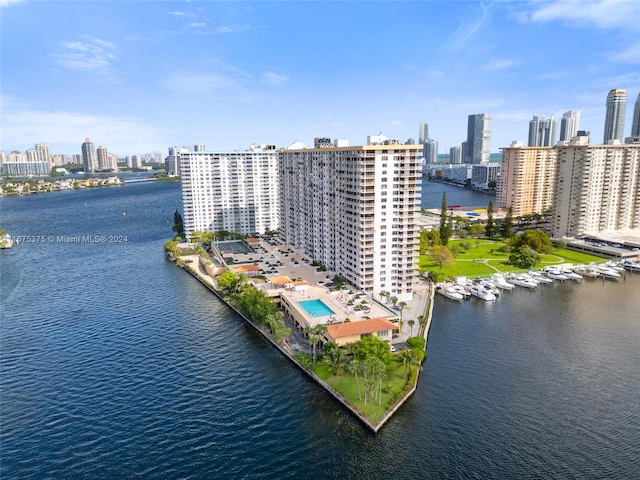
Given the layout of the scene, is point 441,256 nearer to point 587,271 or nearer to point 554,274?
point 554,274

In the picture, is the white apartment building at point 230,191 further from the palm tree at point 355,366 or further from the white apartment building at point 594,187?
the palm tree at point 355,366

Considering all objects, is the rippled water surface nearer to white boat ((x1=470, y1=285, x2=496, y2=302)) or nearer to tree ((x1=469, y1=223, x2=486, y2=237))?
white boat ((x1=470, y1=285, x2=496, y2=302))

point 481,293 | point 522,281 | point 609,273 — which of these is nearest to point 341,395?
point 481,293

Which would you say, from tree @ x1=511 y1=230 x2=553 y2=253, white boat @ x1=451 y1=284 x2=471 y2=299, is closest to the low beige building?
white boat @ x1=451 y1=284 x2=471 y2=299

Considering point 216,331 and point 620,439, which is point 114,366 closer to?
point 216,331

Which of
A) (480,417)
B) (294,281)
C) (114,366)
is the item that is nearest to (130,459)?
(114,366)

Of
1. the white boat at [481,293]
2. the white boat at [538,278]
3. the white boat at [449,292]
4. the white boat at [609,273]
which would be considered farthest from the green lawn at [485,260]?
the white boat at [481,293]
